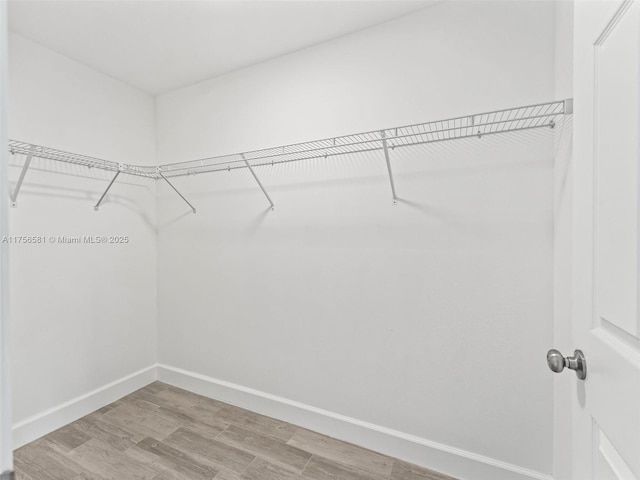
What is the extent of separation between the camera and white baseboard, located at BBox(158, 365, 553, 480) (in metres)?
1.41

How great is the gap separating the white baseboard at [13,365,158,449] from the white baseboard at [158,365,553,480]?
0.33 metres

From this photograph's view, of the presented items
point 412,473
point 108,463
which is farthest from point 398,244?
point 108,463

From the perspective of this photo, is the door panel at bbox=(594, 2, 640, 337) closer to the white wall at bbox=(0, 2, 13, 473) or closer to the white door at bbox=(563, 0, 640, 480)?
the white door at bbox=(563, 0, 640, 480)

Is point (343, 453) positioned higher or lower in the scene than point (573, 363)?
lower

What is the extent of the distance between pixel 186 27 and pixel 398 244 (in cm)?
175

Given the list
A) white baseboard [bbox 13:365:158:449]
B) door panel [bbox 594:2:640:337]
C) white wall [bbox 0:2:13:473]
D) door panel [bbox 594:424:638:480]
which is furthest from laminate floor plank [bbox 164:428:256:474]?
door panel [bbox 594:2:640:337]

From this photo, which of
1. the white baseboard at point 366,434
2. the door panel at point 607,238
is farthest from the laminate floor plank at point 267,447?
the door panel at point 607,238

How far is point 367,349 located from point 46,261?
6.71 ft

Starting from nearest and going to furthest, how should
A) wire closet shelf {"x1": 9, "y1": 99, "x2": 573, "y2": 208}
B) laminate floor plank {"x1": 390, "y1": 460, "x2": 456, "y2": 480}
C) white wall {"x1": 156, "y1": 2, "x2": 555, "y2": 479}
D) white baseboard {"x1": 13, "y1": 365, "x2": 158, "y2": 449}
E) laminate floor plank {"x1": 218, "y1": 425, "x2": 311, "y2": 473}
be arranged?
1. wire closet shelf {"x1": 9, "y1": 99, "x2": 573, "y2": 208}
2. white wall {"x1": 156, "y1": 2, "x2": 555, "y2": 479}
3. laminate floor plank {"x1": 390, "y1": 460, "x2": 456, "y2": 480}
4. laminate floor plank {"x1": 218, "y1": 425, "x2": 311, "y2": 473}
5. white baseboard {"x1": 13, "y1": 365, "x2": 158, "y2": 449}

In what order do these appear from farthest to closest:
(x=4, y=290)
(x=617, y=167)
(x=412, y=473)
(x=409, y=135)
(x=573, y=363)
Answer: (x=412, y=473), (x=409, y=135), (x=573, y=363), (x=617, y=167), (x=4, y=290)

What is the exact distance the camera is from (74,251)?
1940mm

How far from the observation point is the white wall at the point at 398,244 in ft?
4.43

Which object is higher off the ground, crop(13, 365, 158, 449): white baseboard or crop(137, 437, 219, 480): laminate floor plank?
Result: crop(13, 365, 158, 449): white baseboard

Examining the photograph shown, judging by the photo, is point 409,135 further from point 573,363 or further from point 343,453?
point 343,453
